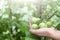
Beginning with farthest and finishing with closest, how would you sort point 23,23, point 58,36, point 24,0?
point 24,0, point 23,23, point 58,36

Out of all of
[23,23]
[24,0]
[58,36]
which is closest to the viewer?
[58,36]

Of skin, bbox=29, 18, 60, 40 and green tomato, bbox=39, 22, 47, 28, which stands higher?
green tomato, bbox=39, 22, 47, 28

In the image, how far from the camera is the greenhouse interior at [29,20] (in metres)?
0.79

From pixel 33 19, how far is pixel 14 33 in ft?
0.41

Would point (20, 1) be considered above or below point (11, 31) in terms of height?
above

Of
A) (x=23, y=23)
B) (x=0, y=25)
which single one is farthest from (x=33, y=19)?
(x=0, y=25)

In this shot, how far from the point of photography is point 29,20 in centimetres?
84

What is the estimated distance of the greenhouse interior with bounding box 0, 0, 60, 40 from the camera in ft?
2.59

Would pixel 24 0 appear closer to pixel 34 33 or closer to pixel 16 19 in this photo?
pixel 16 19

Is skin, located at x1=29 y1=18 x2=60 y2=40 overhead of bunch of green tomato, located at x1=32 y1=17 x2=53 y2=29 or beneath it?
beneath

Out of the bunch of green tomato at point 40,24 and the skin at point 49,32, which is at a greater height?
the bunch of green tomato at point 40,24

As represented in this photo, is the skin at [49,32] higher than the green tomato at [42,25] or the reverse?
the reverse

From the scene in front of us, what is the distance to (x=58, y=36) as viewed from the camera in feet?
2.51

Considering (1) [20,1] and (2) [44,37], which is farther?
(1) [20,1]
